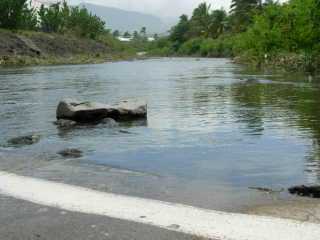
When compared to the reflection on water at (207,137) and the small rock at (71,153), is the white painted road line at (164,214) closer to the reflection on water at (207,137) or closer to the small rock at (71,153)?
the reflection on water at (207,137)

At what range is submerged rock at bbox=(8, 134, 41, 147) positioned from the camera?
13.6 metres

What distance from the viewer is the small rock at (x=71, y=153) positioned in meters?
11.9

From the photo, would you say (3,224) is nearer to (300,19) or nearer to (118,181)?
(118,181)

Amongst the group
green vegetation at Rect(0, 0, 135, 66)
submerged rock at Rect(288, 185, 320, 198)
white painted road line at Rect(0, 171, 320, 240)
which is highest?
green vegetation at Rect(0, 0, 135, 66)

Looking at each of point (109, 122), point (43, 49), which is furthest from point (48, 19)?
point (109, 122)

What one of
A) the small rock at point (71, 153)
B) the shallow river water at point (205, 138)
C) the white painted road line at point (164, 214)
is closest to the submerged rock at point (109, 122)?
the shallow river water at point (205, 138)

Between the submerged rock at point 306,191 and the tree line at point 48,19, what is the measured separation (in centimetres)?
9756

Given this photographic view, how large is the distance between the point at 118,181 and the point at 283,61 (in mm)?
44201

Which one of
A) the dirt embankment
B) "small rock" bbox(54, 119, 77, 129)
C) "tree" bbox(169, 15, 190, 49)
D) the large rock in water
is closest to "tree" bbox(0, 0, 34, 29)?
the dirt embankment

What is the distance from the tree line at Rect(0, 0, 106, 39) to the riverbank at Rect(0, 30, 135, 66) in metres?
3.68

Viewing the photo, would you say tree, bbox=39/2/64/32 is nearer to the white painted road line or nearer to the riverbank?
the riverbank

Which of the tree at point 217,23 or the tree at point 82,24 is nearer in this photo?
the tree at point 82,24

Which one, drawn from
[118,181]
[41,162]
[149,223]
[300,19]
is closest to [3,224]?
[149,223]

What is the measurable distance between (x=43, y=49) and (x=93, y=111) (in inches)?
3436
